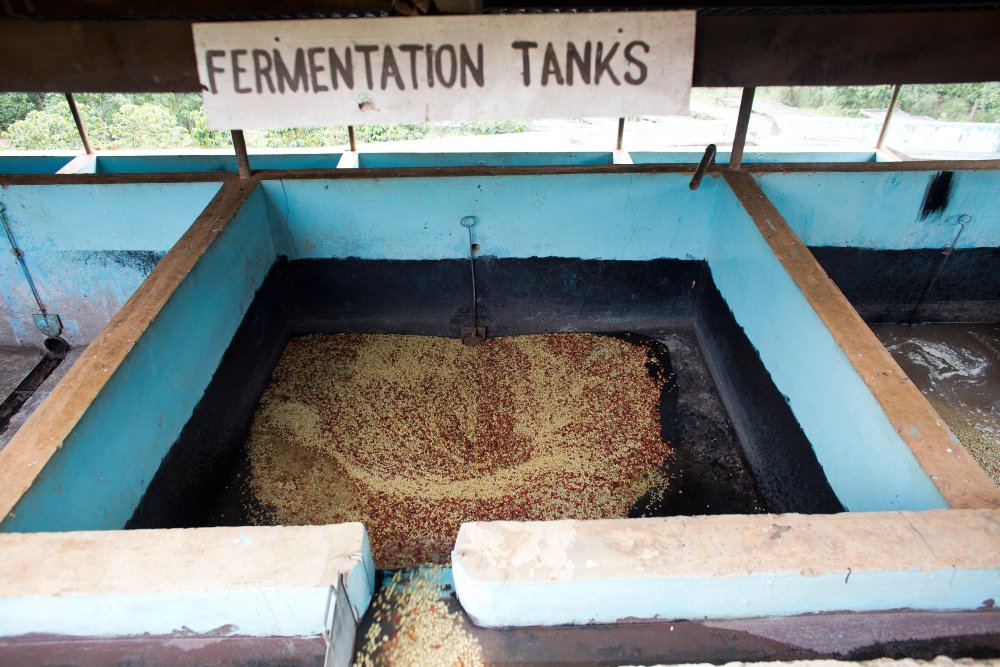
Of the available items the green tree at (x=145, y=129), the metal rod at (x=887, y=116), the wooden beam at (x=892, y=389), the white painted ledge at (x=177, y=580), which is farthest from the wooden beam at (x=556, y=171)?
the green tree at (x=145, y=129)

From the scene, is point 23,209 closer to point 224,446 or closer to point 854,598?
point 224,446

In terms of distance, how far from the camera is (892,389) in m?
2.11

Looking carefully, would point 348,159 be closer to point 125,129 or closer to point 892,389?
point 892,389

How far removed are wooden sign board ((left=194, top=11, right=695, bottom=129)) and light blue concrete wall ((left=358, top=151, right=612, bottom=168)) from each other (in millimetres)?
4157

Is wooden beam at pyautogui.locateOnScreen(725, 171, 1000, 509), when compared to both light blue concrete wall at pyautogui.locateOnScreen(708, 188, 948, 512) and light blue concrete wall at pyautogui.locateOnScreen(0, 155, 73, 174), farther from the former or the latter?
light blue concrete wall at pyautogui.locateOnScreen(0, 155, 73, 174)

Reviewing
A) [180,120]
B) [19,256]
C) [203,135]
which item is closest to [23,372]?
[19,256]

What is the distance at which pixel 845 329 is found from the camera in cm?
241

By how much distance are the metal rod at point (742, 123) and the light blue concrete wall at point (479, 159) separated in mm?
2343

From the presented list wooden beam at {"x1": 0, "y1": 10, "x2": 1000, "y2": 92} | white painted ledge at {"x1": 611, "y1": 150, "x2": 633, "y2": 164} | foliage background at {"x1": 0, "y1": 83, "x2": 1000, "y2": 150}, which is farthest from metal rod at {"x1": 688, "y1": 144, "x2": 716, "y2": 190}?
foliage background at {"x1": 0, "y1": 83, "x2": 1000, "y2": 150}

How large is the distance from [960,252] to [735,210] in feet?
5.83

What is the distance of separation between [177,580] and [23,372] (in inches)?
133

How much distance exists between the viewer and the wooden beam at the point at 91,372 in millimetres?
1791

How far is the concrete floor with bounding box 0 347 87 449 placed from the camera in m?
3.63

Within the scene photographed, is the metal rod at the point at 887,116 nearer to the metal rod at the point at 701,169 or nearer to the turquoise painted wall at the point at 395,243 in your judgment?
the turquoise painted wall at the point at 395,243
